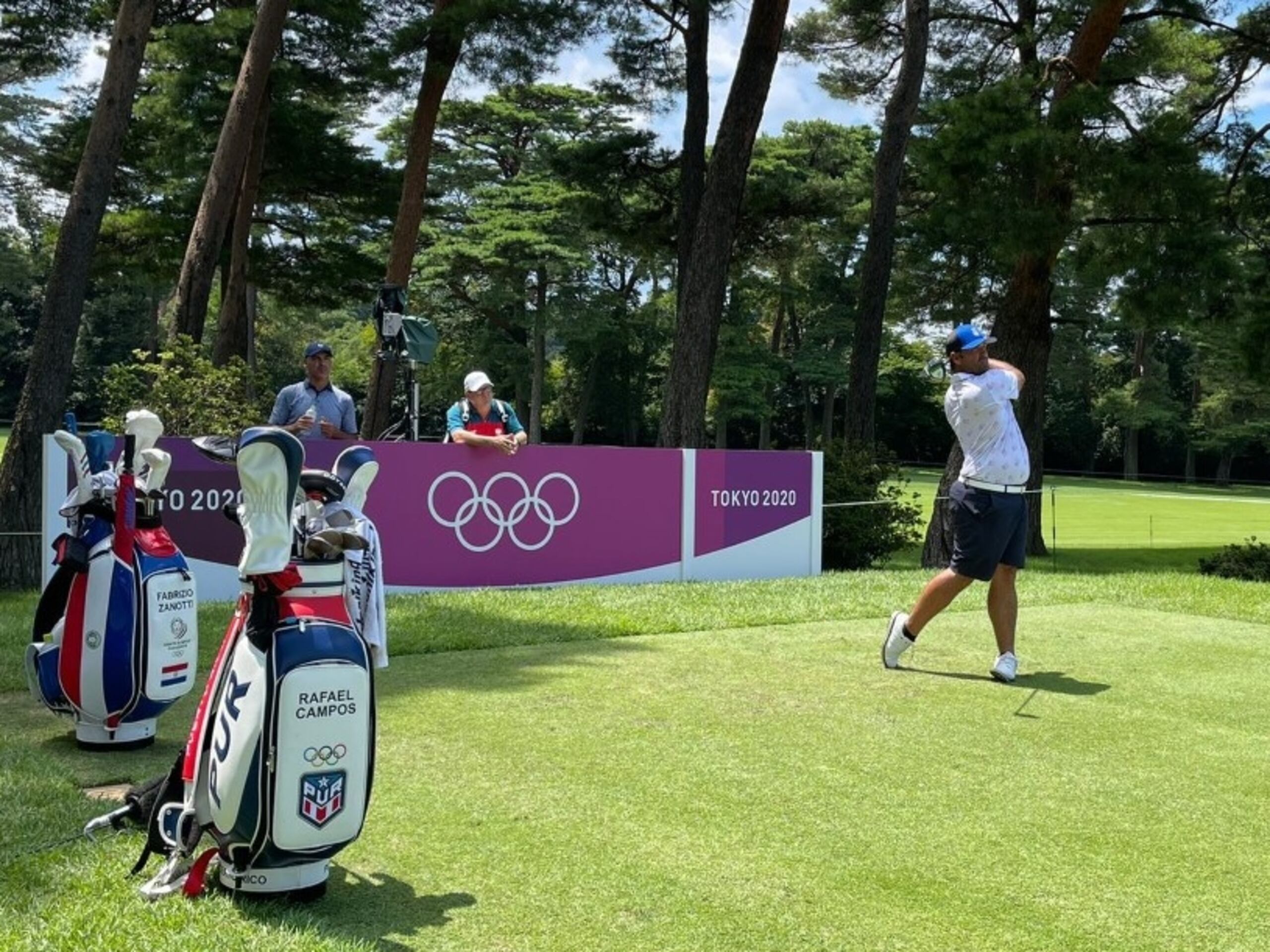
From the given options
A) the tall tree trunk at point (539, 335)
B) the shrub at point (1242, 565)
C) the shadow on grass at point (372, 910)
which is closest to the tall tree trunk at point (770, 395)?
the tall tree trunk at point (539, 335)

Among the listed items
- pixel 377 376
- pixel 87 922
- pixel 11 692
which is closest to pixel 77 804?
pixel 87 922

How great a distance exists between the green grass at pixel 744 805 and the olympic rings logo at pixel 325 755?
40 centimetres

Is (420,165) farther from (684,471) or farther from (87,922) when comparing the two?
(87,922)

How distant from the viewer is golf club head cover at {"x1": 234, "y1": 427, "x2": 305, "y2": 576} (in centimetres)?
302

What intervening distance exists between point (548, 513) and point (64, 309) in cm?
535

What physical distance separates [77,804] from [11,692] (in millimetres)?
2506

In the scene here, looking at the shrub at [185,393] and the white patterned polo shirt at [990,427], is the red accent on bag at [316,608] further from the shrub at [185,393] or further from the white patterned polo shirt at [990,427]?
the shrub at [185,393]

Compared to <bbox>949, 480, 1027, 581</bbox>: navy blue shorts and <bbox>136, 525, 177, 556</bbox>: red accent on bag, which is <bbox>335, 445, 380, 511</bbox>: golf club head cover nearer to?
<bbox>136, 525, 177, 556</bbox>: red accent on bag

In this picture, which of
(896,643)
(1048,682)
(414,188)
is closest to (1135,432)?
(414,188)

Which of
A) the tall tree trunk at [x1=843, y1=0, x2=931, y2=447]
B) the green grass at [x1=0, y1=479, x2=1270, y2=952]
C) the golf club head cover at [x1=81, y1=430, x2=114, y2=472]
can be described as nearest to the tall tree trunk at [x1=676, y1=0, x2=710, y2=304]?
the tall tree trunk at [x1=843, y1=0, x2=931, y2=447]

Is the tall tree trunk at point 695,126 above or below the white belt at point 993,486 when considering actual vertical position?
above

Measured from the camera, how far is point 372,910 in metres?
3.25

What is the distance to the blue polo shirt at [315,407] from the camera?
944cm

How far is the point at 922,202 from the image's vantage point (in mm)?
24906
